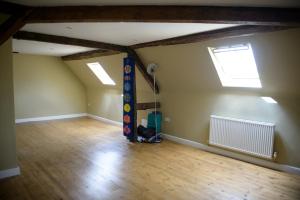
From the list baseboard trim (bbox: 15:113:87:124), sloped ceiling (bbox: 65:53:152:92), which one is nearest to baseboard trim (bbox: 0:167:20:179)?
sloped ceiling (bbox: 65:53:152:92)

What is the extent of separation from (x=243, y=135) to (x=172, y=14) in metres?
2.51

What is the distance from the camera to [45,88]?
714 cm

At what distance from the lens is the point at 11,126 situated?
3.12 metres

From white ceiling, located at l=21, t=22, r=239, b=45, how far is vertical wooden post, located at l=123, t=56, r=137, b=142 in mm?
832

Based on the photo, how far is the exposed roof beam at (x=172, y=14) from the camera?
2168mm

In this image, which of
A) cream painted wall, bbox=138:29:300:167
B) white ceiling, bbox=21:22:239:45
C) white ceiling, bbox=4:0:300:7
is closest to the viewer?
white ceiling, bbox=4:0:300:7

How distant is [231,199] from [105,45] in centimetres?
356

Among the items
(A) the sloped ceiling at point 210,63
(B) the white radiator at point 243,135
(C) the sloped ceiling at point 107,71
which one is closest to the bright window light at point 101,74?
(C) the sloped ceiling at point 107,71

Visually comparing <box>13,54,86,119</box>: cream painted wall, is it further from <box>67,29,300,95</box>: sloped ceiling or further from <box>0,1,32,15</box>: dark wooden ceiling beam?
<box>0,1,32,15</box>: dark wooden ceiling beam

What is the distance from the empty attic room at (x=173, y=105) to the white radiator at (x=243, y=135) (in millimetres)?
17

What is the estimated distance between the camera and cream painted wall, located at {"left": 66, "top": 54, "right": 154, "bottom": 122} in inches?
218

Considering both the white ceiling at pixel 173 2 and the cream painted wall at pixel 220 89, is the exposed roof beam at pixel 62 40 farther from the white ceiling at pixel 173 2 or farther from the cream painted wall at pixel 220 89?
the white ceiling at pixel 173 2

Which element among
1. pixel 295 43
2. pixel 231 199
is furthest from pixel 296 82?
pixel 231 199

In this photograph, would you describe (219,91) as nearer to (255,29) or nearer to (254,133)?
(254,133)
